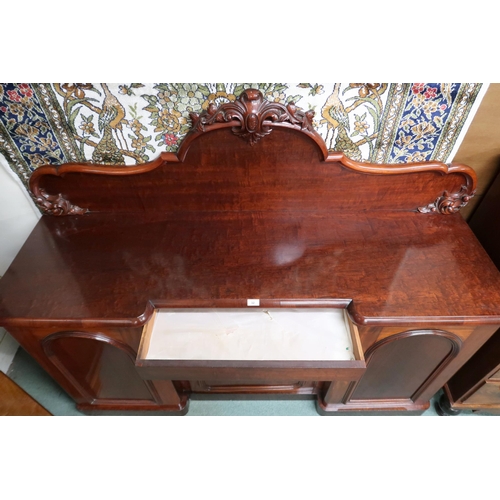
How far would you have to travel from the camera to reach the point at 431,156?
90cm

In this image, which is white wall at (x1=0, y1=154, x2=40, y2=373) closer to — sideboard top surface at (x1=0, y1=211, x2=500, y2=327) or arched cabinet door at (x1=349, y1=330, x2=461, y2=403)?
sideboard top surface at (x1=0, y1=211, x2=500, y2=327)

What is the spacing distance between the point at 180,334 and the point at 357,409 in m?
0.69

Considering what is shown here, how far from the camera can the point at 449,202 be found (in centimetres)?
95

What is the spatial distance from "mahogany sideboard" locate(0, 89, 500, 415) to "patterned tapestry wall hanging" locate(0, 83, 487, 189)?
0.04m

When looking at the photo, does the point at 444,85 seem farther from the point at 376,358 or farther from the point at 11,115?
the point at 11,115

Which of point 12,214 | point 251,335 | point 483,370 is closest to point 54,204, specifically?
point 12,214

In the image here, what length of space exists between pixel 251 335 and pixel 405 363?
17.8 inches

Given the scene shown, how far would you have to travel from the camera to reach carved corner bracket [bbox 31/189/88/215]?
94 centimetres

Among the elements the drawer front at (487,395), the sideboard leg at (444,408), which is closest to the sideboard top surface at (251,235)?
the drawer front at (487,395)

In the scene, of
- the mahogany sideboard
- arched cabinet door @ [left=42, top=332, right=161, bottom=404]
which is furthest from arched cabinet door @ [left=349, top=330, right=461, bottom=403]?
arched cabinet door @ [left=42, top=332, right=161, bottom=404]

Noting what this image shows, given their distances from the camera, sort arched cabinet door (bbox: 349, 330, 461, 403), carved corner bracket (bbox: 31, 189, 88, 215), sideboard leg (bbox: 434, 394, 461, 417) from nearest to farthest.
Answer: arched cabinet door (bbox: 349, 330, 461, 403), carved corner bracket (bbox: 31, 189, 88, 215), sideboard leg (bbox: 434, 394, 461, 417)

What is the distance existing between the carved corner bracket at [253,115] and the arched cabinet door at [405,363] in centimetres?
56

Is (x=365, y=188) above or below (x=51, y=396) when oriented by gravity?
above

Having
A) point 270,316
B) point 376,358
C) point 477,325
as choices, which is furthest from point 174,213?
point 477,325
